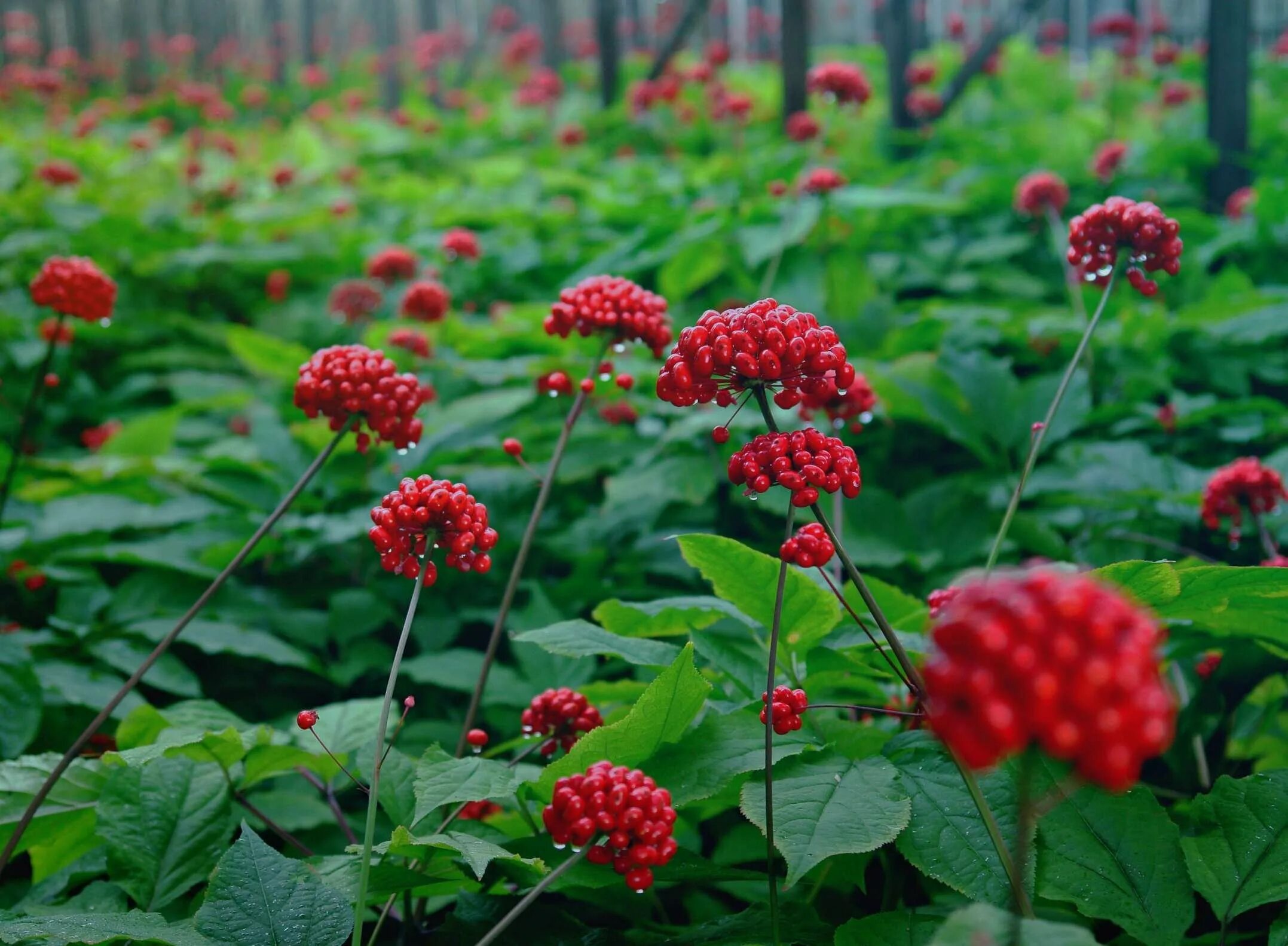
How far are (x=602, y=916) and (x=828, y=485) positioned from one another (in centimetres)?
96

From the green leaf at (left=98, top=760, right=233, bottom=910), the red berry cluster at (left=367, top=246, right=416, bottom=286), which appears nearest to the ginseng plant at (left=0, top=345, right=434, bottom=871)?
the green leaf at (left=98, top=760, right=233, bottom=910)

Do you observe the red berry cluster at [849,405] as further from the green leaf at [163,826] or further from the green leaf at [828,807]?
the green leaf at [163,826]

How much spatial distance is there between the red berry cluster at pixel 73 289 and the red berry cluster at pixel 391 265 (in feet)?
5.75

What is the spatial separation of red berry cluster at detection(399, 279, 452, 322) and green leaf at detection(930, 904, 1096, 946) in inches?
123

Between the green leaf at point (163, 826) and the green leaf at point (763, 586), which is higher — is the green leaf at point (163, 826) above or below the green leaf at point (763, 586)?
below

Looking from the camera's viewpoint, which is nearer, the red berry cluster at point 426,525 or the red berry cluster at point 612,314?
the red berry cluster at point 426,525

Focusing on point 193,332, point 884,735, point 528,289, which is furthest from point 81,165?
point 884,735

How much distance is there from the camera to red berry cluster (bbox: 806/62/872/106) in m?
4.03

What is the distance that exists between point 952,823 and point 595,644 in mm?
619

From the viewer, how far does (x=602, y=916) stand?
1809mm

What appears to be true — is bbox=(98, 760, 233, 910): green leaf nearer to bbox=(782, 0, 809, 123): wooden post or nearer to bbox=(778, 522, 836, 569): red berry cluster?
bbox=(778, 522, 836, 569): red berry cluster

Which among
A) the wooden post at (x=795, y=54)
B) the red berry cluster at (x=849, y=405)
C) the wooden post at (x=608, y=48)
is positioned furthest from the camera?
the wooden post at (x=608, y=48)

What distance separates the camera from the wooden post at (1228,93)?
510 centimetres

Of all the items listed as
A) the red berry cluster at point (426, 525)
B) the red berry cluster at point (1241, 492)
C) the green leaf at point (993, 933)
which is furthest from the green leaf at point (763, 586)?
the red berry cluster at point (1241, 492)
